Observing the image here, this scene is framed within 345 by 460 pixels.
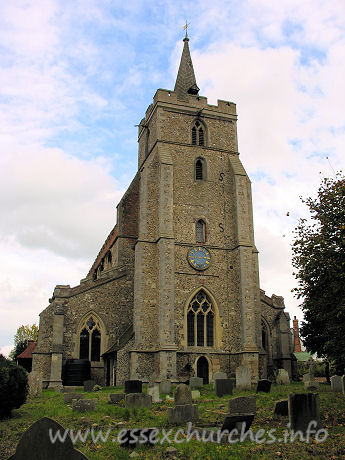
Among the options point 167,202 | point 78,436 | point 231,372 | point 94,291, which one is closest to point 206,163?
point 167,202

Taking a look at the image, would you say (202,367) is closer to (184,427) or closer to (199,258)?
(199,258)

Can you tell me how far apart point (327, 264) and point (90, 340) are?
17.0 meters

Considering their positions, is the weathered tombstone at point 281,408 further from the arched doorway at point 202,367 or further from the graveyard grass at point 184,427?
the arched doorway at point 202,367

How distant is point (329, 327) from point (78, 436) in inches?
289

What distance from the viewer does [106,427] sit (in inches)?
408

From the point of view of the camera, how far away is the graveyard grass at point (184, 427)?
25.8 feet

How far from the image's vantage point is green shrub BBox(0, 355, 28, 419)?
12.4m

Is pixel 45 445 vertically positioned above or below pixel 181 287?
below

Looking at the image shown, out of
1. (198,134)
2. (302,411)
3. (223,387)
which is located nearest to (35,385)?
(223,387)

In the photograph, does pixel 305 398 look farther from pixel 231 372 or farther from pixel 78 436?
pixel 231 372

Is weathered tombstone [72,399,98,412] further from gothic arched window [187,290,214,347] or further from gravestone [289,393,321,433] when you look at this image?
gothic arched window [187,290,214,347]

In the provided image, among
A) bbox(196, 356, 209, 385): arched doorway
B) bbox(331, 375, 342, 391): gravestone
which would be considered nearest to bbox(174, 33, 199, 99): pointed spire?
bbox(196, 356, 209, 385): arched doorway

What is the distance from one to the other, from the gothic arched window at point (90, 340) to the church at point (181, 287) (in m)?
0.06

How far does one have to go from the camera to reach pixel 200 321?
25500 mm
